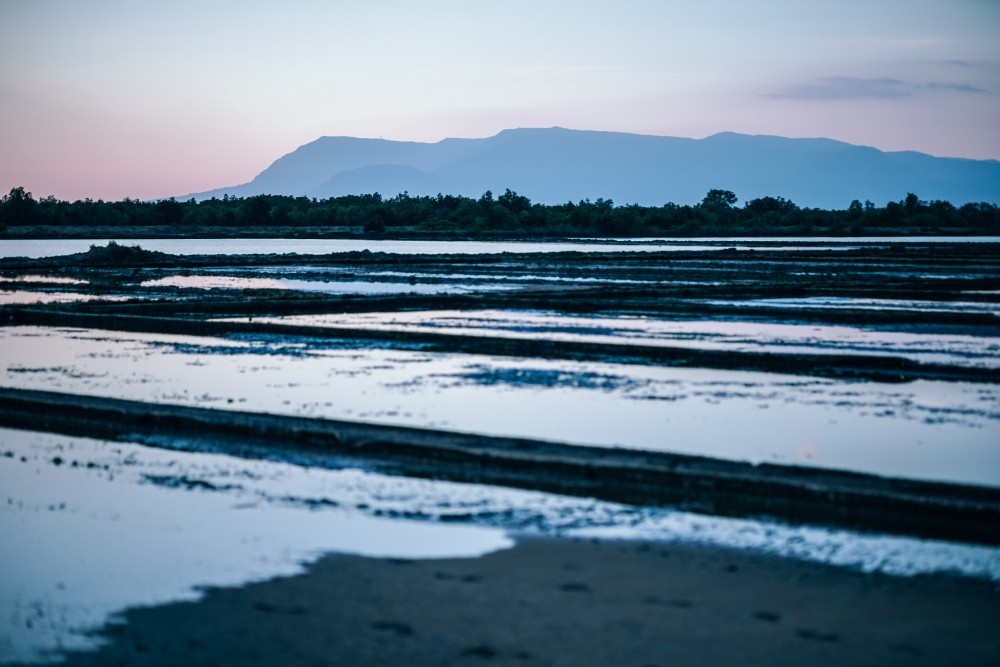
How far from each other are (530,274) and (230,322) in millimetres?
13437

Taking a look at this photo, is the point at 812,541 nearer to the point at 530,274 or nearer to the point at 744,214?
the point at 530,274

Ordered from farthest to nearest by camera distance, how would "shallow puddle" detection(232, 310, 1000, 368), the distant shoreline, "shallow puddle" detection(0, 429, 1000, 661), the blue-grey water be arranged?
the distant shoreline, the blue-grey water, "shallow puddle" detection(232, 310, 1000, 368), "shallow puddle" detection(0, 429, 1000, 661)

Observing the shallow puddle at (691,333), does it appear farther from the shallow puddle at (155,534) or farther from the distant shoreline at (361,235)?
the distant shoreline at (361,235)

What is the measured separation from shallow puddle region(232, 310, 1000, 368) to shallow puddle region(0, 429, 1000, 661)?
7287mm

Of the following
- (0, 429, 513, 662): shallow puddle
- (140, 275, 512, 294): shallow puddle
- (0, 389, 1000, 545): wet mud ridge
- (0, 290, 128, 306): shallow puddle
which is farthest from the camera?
(140, 275, 512, 294): shallow puddle

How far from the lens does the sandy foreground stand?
412cm

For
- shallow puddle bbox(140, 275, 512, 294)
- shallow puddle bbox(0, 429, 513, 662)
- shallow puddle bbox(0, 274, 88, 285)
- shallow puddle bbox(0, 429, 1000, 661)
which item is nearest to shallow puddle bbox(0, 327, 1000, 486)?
shallow puddle bbox(0, 429, 1000, 661)

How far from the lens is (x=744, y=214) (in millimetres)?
91375

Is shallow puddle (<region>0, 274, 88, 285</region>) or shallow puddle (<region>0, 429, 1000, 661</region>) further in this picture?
shallow puddle (<region>0, 274, 88, 285</region>)

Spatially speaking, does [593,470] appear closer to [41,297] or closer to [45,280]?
[41,297]

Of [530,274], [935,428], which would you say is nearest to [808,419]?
[935,428]

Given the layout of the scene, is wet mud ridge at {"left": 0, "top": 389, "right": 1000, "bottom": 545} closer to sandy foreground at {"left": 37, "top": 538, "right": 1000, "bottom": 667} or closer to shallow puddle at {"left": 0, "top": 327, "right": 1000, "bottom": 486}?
shallow puddle at {"left": 0, "top": 327, "right": 1000, "bottom": 486}

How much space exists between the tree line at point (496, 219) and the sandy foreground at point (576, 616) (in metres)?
65.1

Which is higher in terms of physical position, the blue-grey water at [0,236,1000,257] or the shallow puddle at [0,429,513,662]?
the blue-grey water at [0,236,1000,257]
